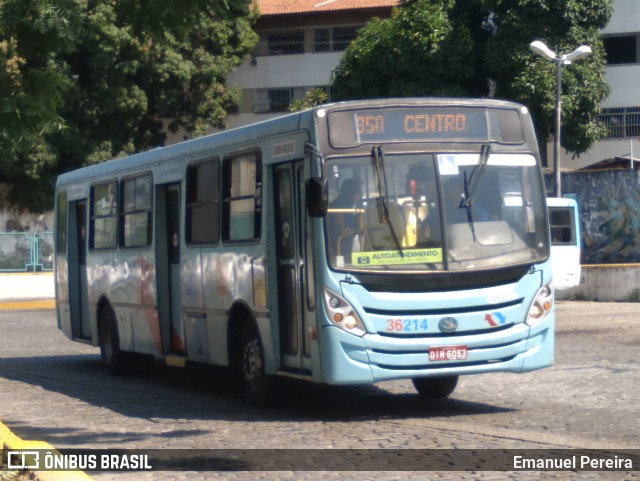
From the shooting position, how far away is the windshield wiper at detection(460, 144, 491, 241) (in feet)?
36.0

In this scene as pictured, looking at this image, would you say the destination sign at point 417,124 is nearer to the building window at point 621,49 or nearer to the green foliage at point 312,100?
the green foliage at point 312,100

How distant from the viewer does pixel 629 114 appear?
5038 cm

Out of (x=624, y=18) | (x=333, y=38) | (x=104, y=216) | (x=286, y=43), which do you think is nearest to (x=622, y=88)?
(x=624, y=18)

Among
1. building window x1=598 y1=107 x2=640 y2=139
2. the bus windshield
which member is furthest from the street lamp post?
the bus windshield

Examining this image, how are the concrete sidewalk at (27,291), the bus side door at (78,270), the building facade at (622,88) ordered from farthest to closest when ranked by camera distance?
the building facade at (622,88)
the concrete sidewalk at (27,291)
the bus side door at (78,270)

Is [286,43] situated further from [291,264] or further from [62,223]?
[291,264]

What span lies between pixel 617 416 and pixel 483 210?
209cm

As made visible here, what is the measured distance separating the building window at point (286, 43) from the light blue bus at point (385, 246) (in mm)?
45520

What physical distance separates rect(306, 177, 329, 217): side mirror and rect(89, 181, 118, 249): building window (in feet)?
18.9

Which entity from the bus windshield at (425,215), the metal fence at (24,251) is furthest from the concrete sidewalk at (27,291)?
the bus windshield at (425,215)

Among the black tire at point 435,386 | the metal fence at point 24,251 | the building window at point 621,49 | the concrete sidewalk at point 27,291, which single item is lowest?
the black tire at point 435,386

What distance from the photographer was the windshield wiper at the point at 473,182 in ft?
36.0

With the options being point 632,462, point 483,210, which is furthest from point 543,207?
point 632,462

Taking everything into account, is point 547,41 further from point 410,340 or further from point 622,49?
point 410,340
